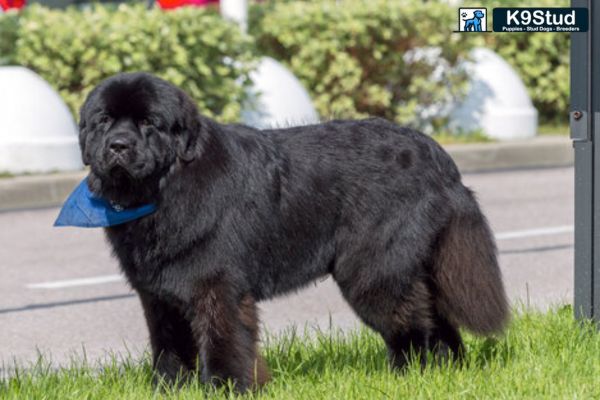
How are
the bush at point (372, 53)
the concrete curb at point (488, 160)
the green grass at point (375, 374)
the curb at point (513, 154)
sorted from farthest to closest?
the bush at point (372, 53)
the curb at point (513, 154)
the concrete curb at point (488, 160)
the green grass at point (375, 374)

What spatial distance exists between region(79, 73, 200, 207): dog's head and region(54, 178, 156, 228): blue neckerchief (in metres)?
0.03

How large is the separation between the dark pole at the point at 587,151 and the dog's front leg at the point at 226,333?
1.64 metres

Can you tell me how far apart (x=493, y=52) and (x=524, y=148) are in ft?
6.35

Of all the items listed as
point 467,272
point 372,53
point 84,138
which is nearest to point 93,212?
point 84,138

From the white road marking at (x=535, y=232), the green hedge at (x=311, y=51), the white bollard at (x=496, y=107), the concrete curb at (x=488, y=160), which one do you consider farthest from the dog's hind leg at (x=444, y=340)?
the white bollard at (x=496, y=107)

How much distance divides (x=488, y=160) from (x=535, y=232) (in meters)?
3.95

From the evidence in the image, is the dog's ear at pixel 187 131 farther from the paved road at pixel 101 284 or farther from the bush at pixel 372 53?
the bush at pixel 372 53

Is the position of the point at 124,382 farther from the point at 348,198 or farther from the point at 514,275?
the point at 514,275

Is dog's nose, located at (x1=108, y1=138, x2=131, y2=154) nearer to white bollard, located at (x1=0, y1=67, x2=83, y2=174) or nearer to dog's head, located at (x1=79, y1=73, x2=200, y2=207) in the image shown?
dog's head, located at (x1=79, y1=73, x2=200, y2=207)

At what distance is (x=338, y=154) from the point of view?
5.15 m

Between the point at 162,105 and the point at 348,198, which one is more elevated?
the point at 162,105

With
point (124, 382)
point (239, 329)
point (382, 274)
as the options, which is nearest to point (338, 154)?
point (382, 274)

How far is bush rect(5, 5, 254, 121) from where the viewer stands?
12.5 m

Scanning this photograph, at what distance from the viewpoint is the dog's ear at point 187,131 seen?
474 cm
